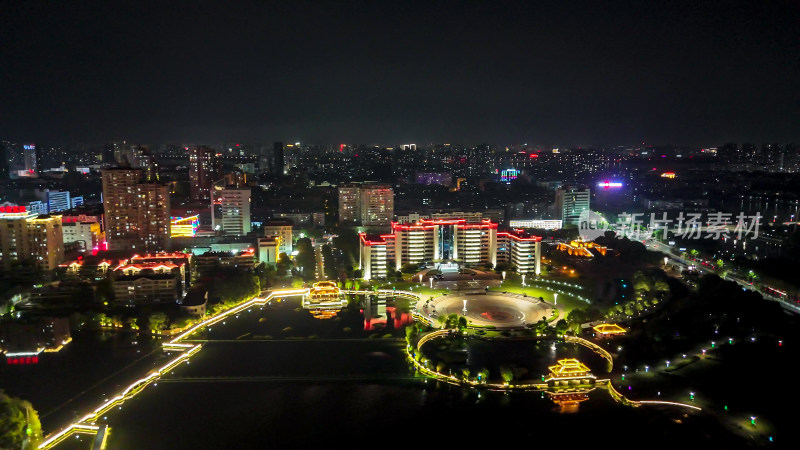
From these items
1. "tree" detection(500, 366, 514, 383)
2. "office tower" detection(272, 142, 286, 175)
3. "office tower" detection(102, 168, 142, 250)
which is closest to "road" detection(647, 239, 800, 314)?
"tree" detection(500, 366, 514, 383)

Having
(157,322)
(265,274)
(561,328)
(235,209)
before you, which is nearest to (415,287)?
(265,274)

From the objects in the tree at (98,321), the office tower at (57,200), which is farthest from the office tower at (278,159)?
the tree at (98,321)

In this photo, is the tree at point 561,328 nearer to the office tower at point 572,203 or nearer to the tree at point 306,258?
the tree at point 306,258

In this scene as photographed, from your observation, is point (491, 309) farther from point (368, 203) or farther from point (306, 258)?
point (368, 203)

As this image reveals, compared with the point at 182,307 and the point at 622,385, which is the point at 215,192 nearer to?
the point at 182,307

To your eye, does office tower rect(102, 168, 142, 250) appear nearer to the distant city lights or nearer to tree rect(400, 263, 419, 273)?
tree rect(400, 263, 419, 273)

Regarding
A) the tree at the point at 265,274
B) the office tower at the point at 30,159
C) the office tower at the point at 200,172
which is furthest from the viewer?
the office tower at the point at 30,159
